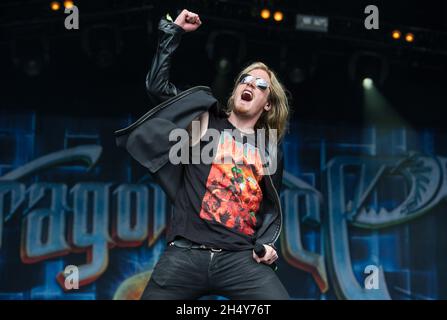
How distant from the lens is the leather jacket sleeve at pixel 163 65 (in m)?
2.60

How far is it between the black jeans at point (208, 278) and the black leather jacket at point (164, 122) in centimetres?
17

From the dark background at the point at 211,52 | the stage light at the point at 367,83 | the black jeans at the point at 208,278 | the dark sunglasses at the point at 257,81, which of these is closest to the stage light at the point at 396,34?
the dark background at the point at 211,52

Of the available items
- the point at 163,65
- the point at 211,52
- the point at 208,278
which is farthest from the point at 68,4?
the point at 208,278

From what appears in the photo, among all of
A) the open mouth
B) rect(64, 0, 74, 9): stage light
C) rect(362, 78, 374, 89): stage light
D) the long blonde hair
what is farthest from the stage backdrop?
the open mouth

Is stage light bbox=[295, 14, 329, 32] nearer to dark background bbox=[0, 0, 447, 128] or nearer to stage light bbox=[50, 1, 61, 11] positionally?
dark background bbox=[0, 0, 447, 128]

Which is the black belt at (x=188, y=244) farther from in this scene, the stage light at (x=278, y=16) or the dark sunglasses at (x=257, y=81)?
the stage light at (x=278, y=16)

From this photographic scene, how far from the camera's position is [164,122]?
2.62m

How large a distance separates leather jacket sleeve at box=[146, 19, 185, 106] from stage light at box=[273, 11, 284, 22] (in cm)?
407

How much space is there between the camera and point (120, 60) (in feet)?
23.6

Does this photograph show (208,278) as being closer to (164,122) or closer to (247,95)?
(164,122)

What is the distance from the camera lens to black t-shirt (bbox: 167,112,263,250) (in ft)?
8.44

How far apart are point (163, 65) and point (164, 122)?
0.24m
